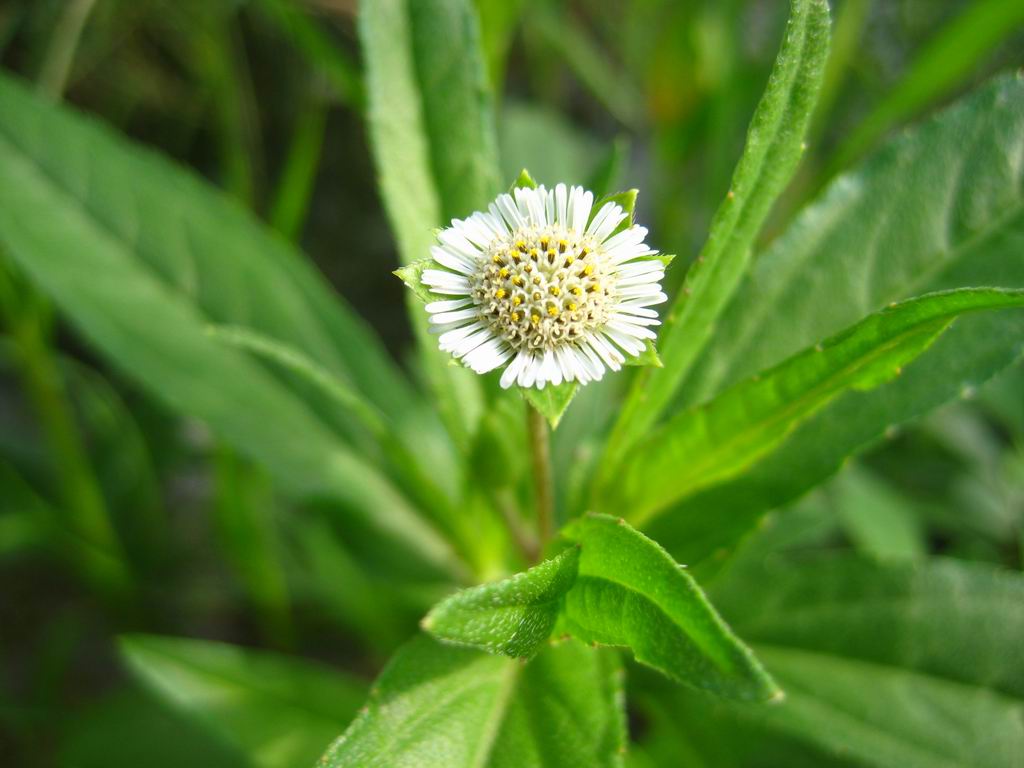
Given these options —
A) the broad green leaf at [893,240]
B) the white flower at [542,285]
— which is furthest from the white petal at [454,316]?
the broad green leaf at [893,240]

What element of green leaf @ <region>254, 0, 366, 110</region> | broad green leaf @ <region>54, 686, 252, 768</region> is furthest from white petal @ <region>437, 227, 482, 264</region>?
broad green leaf @ <region>54, 686, 252, 768</region>

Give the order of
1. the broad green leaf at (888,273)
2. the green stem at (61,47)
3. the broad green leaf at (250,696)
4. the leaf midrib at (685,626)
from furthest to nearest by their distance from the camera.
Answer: the green stem at (61,47) < the broad green leaf at (250,696) < the broad green leaf at (888,273) < the leaf midrib at (685,626)

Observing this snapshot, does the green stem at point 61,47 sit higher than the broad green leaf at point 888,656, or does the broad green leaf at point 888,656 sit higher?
the green stem at point 61,47

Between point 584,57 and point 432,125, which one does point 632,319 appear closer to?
point 432,125

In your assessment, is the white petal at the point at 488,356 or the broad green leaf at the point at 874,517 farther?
the broad green leaf at the point at 874,517

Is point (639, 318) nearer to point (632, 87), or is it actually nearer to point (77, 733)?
point (77, 733)

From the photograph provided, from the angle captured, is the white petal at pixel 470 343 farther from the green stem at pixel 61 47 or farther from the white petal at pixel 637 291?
the green stem at pixel 61 47

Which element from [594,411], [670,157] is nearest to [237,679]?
[594,411]

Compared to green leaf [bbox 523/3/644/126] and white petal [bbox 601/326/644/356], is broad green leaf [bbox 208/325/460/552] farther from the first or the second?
green leaf [bbox 523/3/644/126]

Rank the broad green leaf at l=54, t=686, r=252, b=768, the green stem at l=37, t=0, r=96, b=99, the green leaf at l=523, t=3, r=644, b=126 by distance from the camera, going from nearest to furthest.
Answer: the broad green leaf at l=54, t=686, r=252, b=768, the green stem at l=37, t=0, r=96, b=99, the green leaf at l=523, t=3, r=644, b=126
